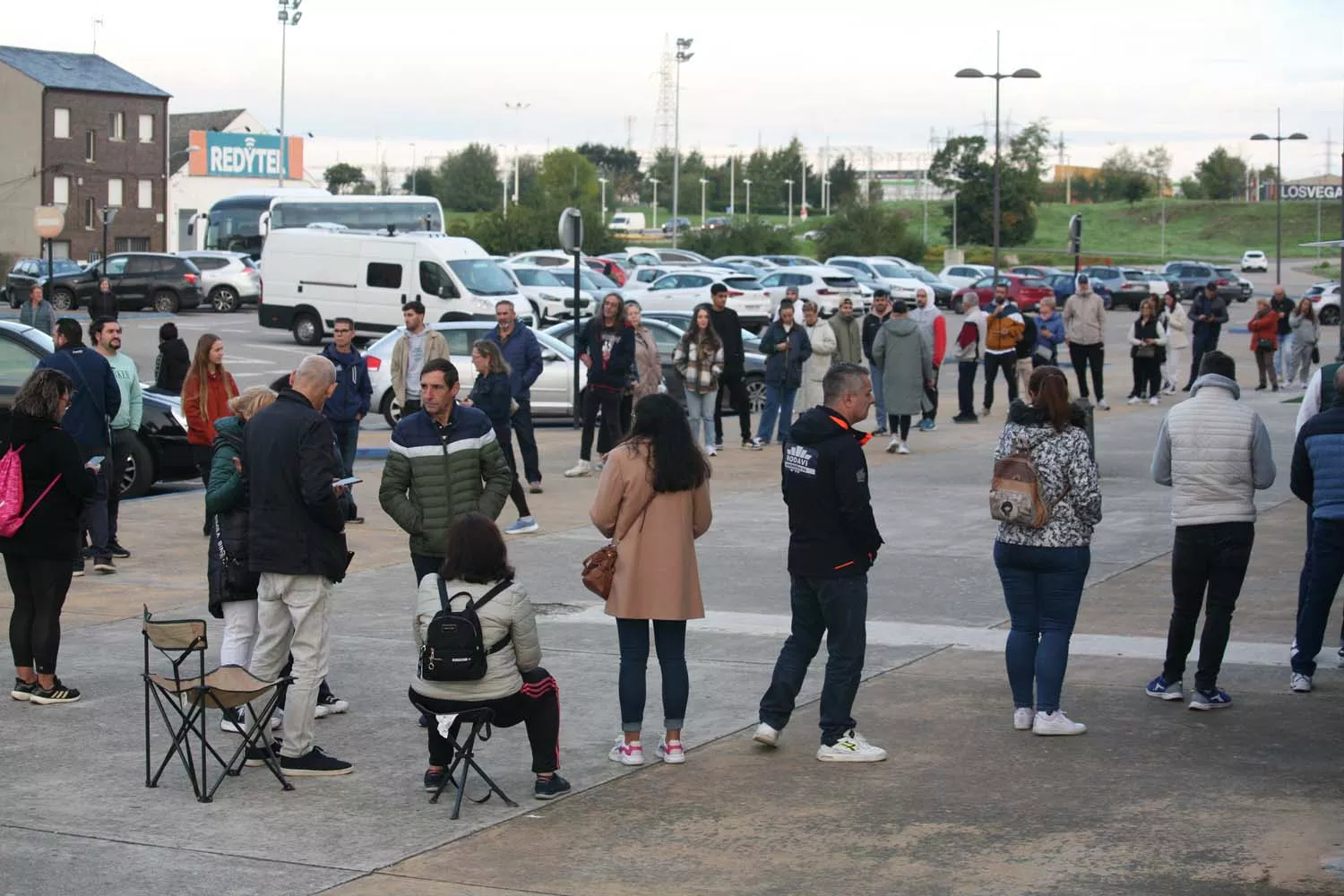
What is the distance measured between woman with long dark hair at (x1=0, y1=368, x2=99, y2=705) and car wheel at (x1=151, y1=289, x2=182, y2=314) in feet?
139

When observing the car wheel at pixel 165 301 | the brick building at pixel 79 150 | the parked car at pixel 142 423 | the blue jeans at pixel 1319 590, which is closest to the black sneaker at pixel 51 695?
the blue jeans at pixel 1319 590

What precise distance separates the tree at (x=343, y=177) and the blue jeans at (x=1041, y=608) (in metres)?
158

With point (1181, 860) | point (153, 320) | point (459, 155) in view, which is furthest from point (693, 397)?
point (459, 155)

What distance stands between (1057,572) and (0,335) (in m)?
11.2

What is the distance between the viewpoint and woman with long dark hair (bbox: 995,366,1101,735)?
7516mm

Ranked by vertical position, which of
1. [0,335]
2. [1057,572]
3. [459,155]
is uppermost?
[459,155]

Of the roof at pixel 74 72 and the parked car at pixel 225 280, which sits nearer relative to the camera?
the parked car at pixel 225 280

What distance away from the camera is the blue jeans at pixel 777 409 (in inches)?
766

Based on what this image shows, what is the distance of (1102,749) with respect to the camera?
24.2ft

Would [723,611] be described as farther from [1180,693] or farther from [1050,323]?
[1050,323]

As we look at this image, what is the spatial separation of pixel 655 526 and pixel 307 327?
32348 mm

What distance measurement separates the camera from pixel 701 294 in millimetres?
43875

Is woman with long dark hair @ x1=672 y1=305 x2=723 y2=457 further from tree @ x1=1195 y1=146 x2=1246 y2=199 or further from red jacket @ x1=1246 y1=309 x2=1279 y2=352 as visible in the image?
tree @ x1=1195 y1=146 x2=1246 y2=199

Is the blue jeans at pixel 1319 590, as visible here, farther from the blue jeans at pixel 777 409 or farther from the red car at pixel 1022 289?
the red car at pixel 1022 289
